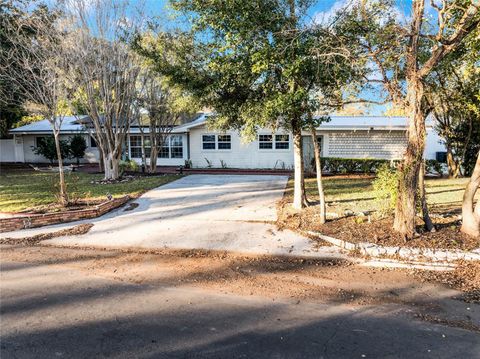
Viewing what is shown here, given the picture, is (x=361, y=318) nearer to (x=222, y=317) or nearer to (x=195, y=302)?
(x=222, y=317)

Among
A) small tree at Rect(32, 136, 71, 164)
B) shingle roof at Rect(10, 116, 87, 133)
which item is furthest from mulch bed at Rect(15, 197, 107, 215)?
shingle roof at Rect(10, 116, 87, 133)

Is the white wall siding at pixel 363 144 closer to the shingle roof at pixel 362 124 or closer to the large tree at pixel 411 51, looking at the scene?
the shingle roof at pixel 362 124

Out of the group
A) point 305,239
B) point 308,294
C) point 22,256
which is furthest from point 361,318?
point 22,256

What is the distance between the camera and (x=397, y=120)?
1978 cm

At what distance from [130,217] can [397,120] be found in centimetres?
1685

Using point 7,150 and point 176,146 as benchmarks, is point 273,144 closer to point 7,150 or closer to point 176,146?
point 176,146

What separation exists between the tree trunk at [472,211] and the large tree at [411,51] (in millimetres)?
768

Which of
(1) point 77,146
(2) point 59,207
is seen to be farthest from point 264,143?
(2) point 59,207

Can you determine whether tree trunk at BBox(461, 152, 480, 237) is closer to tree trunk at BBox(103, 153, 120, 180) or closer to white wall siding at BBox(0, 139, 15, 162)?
tree trunk at BBox(103, 153, 120, 180)

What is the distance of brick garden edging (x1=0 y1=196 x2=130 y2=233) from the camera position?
25.8 feet

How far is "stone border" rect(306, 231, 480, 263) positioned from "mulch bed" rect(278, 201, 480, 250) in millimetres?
159

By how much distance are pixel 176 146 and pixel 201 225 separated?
47.7 feet

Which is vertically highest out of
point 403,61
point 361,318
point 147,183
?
point 403,61

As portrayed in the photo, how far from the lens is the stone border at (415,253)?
5.61m
